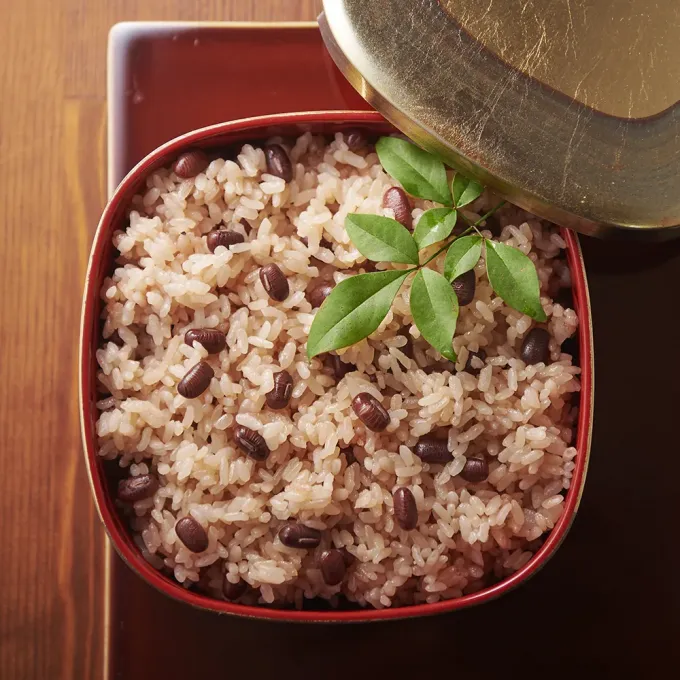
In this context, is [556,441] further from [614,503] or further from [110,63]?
[110,63]

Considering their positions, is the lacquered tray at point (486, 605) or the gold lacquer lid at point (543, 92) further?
the lacquered tray at point (486, 605)

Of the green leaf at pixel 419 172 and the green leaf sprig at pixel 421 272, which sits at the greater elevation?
the green leaf at pixel 419 172

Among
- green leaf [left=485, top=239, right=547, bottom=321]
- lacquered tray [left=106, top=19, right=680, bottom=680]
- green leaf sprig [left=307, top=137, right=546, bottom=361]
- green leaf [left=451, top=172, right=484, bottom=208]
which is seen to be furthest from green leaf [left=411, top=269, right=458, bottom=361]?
lacquered tray [left=106, top=19, right=680, bottom=680]

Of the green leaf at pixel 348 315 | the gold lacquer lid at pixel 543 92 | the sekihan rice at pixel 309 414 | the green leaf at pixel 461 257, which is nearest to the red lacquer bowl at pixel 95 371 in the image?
the sekihan rice at pixel 309 414

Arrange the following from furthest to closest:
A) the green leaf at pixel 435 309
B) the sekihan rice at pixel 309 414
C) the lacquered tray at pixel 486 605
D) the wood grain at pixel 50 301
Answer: the wood grain at pixel 50 301, the lacquered tray at pixel 486 605, the sekihan rice at pixel 309 414, the green leaf at pixel 435 309

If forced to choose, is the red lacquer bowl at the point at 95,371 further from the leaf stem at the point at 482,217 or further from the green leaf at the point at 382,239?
the green leaf at the point at 382,239

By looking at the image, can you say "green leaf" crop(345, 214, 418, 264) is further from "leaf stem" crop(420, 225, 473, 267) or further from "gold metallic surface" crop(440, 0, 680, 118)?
"gold metallic surface" crop(440, 0, 680, 118)
